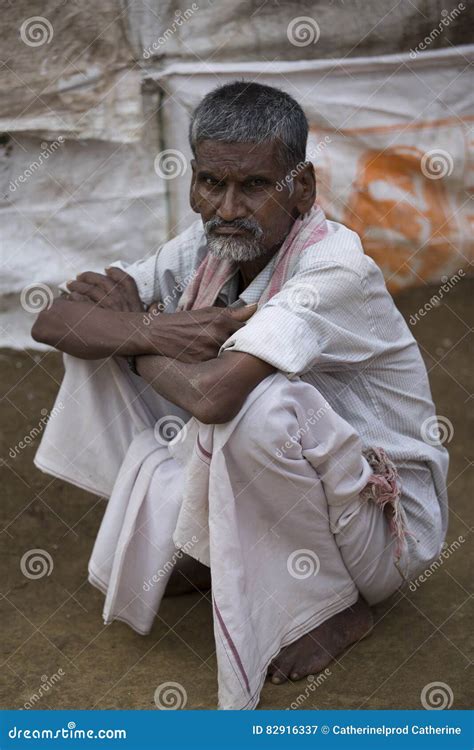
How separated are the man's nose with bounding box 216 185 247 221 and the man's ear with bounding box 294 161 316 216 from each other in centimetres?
18

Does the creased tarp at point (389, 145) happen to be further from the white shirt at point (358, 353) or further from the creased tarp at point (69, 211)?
the white shirt at point (358, 353)

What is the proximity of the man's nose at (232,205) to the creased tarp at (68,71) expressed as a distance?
169 centimetres

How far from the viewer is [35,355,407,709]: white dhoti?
2.90m

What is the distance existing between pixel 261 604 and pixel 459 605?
0.83m

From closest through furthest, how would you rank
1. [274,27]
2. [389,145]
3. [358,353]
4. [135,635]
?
1. [358,353]
2. [135,635]
3. [274,27]
4. [389,145]

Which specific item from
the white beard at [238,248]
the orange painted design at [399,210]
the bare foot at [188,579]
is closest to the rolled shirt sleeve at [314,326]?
the white beard at [238,248]

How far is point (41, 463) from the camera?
3580 millimetres

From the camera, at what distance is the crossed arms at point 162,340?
9.51 ft

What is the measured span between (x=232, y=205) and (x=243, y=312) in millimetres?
309

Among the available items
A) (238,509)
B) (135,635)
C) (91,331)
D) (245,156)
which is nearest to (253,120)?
(245,156)

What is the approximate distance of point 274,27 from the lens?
15.5ft

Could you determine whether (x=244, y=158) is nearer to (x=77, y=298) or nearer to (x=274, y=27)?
(x=77, y=298)

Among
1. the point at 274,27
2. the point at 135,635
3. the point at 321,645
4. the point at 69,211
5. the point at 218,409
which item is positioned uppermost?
the point at 274,27

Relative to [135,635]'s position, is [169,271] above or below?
above
